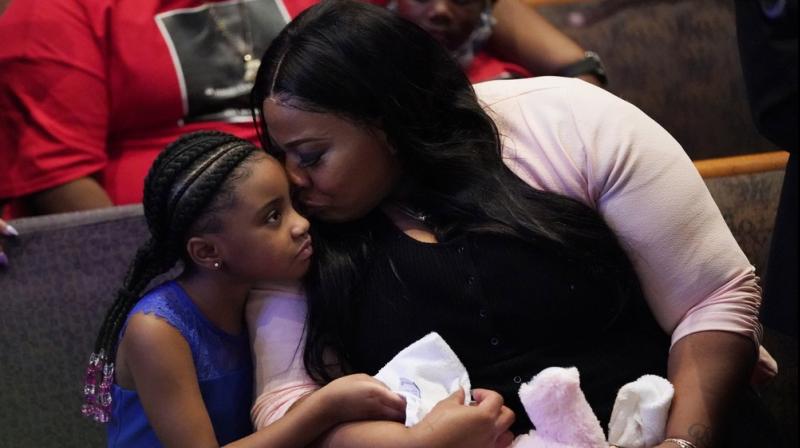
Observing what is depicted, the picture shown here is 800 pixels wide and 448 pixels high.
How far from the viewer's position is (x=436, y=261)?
133 cm

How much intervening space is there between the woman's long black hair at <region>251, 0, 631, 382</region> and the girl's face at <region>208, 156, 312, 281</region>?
0.06 metres

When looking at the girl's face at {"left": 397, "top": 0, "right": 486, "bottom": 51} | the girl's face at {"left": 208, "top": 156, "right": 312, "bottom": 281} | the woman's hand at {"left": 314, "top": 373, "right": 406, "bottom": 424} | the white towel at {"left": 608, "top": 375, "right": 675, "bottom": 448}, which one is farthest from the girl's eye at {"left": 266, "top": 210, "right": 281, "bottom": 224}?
the girl's face at {"left": 397, "top": 0, "right": 486, "bottom": 51}

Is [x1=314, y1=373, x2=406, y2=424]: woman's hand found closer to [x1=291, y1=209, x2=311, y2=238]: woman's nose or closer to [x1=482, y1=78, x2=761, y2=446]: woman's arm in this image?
[x1=291, y1=209, x2=311, y2=238]: woman's nose

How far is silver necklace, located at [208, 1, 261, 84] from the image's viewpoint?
80.4 inches

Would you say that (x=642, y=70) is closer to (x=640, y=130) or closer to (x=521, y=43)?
(x=521, y=43)

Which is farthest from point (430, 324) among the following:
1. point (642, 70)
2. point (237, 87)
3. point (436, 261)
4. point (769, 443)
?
point (642, 70)

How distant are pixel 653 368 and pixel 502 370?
208mm

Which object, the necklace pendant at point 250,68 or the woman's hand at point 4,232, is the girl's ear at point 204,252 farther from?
the necklace pendant at point 250,68

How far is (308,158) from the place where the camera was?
4.36 ft

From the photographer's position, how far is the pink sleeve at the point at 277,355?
4.39 ft

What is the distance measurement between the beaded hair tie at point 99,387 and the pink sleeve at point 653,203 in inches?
24.7

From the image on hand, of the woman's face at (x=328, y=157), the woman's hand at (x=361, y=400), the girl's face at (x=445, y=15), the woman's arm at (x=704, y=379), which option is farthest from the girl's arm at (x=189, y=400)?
the girl's face at (x=445, y=15)

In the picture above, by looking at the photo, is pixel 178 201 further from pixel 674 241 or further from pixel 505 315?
pixel 674 241

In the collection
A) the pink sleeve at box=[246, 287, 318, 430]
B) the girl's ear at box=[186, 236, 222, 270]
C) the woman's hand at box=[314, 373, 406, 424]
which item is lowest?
Result: the pink sleeve at box=[246, 287, 318, 430]
